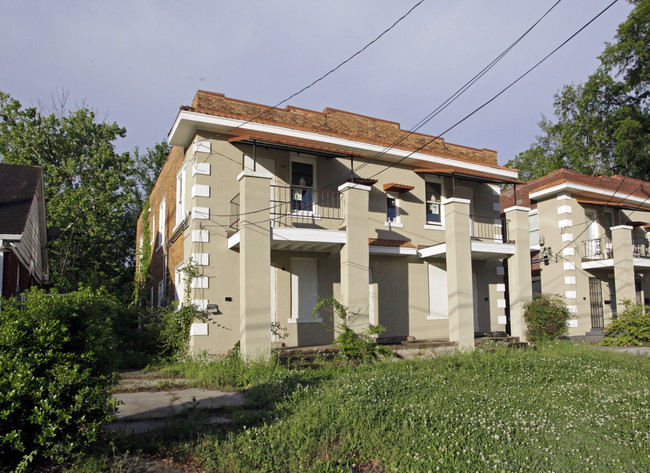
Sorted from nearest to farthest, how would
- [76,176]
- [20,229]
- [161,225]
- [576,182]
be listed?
[20,229] < [161,225] < [576,182] < [76,176]

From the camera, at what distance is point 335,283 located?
586 inches

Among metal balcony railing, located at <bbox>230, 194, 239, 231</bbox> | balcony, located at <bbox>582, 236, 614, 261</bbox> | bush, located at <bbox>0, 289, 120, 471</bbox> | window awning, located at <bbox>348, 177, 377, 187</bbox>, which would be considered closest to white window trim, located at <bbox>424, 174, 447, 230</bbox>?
window awning, located at <bbox>348, 177, 377, 187</bbox>

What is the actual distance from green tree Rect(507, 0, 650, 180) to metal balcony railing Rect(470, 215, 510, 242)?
49.6 ft

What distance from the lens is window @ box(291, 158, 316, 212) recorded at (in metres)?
14.7

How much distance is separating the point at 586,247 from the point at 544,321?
729 cm

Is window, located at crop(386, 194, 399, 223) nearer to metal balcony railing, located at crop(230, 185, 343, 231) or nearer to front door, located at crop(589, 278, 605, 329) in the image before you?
metal balcony railing, located at crop(230, 185, 343, 231)

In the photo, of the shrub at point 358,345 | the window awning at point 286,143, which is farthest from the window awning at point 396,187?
the shrub at point 358,345

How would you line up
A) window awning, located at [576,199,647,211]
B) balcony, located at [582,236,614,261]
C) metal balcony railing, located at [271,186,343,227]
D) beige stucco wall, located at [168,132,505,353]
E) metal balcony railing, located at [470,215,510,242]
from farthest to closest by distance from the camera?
balcony, located at [582,236,614,261]
window awning, located at [576,199,647,211]
metal balcony railing, located at [470,215,510,242]
metal balcony railing, located at [271,186,343,227]
beige stucco wall, located at [168,132,505,353]

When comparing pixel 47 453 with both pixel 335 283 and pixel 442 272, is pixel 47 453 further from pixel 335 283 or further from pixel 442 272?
pixel 442 272

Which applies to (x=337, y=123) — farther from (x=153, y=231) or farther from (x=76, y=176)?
(x=76, y=176)

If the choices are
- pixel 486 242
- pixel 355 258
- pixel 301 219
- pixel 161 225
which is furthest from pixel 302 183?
pixel 161 225

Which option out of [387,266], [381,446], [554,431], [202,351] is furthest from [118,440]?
[387,266]

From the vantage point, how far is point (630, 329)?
1728 cm

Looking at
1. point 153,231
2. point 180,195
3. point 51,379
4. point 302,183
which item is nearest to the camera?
point 51,379
